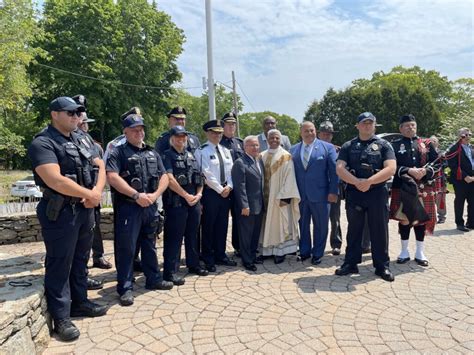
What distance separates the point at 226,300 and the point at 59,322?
167cm

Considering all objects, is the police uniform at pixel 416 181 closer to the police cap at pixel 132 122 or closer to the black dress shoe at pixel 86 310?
the police cap at pixel 132 122

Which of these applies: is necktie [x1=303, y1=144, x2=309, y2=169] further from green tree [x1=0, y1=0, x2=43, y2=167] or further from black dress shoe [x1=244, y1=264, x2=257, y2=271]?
green tree [x1=0, y1=0, x2=43, y2=167]

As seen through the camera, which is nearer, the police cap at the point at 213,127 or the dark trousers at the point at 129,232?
the dark trousers at the point at 129,232

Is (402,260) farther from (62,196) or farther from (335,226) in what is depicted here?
(62,196)

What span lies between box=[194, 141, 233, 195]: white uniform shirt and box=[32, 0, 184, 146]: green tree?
1813 centimetres

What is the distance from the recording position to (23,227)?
7031 mm

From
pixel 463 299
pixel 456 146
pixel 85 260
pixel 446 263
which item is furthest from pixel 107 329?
pixel 456 146

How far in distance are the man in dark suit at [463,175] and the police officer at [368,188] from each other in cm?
385

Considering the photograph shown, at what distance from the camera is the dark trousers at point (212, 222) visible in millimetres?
5027

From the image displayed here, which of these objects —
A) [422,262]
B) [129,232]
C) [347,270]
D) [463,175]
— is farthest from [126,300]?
[463,175]

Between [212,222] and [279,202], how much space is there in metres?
1.05

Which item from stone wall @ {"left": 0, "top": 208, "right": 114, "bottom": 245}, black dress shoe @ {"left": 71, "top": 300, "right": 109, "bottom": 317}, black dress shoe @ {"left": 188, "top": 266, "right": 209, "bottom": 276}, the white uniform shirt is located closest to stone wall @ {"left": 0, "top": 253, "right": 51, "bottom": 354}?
black dress shoe @ {"left": 71, "top": 300, "right": 109, "bottom": 317}

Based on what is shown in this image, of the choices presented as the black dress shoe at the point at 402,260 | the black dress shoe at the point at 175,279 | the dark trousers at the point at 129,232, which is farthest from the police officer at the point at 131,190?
the black dress shoe at the point at 402,260

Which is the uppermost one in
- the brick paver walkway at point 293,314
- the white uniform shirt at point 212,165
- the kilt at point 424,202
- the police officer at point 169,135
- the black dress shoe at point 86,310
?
the police officer at point 169,135
